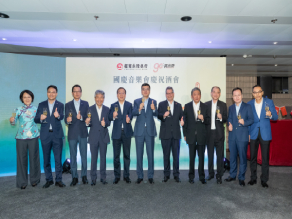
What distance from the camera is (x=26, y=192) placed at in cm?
355

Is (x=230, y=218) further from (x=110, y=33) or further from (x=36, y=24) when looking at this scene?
(x=36, y=24)

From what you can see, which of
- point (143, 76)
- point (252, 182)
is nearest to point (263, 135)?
point (252, 182)

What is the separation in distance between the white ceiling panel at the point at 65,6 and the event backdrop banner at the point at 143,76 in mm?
1077

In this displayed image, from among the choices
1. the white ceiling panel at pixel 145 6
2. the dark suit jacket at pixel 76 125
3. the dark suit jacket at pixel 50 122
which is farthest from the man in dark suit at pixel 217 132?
the dark suit jacket at pixel 50 122

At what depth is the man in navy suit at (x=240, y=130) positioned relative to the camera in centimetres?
379

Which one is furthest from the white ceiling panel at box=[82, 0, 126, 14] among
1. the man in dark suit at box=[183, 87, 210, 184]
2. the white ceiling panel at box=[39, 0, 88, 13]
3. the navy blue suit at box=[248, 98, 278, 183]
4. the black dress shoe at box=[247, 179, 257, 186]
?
the black dress shoe at box=[247, 179, 257, 186]

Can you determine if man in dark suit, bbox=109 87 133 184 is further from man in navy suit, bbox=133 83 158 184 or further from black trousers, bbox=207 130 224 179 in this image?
black trousers, bbox=207 130 224 179

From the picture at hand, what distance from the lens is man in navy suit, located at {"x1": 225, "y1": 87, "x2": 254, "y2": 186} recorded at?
12.4 feet

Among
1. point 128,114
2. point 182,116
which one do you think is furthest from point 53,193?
point 182,116

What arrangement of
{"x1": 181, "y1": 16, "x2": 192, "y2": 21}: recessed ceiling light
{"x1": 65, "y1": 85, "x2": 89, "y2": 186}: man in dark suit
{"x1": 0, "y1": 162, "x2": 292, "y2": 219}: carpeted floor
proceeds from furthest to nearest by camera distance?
{"x1": 181, "y1": 16, "x2": 192, "y2": 21}: recessed ceiling light, {"x1": 65, "y1": 85, "x2": 89, "y2": 186}: man in dark suit, {"x1": 0, "y1": 162, "x2": 292, "y2": 219}: carpeted floor

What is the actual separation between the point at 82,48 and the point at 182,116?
4607 millimetres

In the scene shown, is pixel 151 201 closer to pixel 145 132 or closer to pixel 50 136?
pixel 145 132

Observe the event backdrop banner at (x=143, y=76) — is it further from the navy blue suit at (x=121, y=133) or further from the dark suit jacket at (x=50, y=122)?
the dark suit jacket at (x=50, y=122)

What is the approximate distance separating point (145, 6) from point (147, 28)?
1193mm
